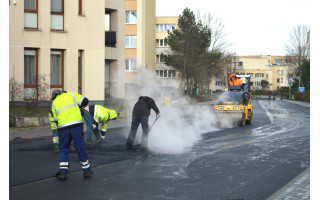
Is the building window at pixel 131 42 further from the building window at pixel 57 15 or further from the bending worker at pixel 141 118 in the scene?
the bending worker at pixel 141 118

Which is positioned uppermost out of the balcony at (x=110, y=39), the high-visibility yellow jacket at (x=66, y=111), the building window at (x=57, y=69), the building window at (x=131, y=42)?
the building window at (x=131, y=42)

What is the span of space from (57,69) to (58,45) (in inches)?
55.7

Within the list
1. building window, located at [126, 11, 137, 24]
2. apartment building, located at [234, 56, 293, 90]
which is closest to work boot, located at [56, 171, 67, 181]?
building window, located at [126, 11, 137, 24]

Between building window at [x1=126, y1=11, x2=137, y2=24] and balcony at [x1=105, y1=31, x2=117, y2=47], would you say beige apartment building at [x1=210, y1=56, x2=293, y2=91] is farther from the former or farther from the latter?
balcony at [x1=105, y1=31, x2=117, y2=47]

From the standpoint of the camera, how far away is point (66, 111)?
8.35 metres

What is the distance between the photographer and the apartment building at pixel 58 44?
2272 cm

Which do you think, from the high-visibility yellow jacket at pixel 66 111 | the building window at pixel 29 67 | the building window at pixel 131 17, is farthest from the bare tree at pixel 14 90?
the building window at pixel 131 17

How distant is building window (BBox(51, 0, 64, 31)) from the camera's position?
24203 mm

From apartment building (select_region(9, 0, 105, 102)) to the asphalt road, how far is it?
1032 cm

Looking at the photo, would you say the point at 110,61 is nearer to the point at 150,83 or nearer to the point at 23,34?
the point at 23,34

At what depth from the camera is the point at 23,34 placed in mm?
22953

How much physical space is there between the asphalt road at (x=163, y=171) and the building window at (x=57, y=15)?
469 inches

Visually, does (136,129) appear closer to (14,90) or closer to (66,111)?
(66,111)

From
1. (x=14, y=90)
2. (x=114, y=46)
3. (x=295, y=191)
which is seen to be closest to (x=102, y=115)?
(x=295, y=191)
